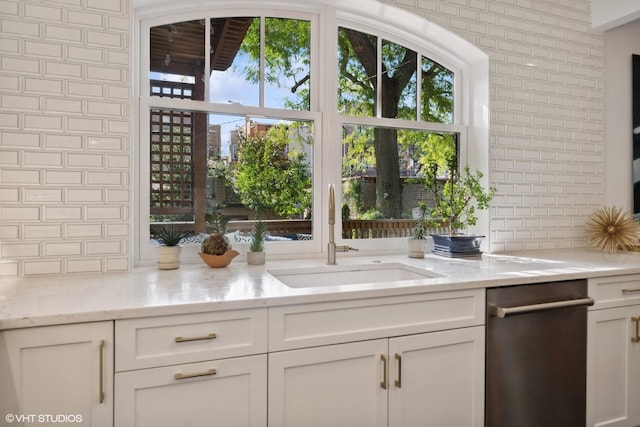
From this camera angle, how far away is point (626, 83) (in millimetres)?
2957

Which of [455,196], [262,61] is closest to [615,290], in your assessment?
[455,196]

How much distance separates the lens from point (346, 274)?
2.14 m

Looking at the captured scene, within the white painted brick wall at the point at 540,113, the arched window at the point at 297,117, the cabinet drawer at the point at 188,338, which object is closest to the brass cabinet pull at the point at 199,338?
the cabinet drawer at the point at 188,338

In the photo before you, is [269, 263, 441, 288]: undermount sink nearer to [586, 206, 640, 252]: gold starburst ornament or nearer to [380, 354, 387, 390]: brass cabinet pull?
[380, 354, 387, 390]: brass cabinet pull

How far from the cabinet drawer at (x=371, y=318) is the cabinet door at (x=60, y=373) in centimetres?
53

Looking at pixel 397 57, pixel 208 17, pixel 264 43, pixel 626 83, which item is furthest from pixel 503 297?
pixel 626 83

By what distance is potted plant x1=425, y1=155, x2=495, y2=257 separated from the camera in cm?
240

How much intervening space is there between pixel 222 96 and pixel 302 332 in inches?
53.9

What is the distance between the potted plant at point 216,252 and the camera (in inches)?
76.7

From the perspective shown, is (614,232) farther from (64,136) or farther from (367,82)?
(64,136)

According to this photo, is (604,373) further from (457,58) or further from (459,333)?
(457,58)

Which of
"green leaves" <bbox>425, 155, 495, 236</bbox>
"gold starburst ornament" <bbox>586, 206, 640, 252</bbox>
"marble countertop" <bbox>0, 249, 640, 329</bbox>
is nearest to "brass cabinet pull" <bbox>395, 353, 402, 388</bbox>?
"marble countertop" <bbox>0, 249, 640, 329</bbox>

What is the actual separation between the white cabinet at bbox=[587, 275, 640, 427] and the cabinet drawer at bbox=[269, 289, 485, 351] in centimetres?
71

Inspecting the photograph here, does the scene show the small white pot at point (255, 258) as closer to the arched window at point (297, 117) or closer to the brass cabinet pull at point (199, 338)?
the arched window at point (297, 117)
